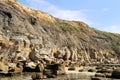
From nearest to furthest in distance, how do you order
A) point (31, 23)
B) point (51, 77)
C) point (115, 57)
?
point (51, 77)
point (31, 23)
point (115, 57)

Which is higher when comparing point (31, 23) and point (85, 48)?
point (31, 23)

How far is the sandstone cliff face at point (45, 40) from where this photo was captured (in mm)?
91750

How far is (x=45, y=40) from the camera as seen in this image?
115 metres

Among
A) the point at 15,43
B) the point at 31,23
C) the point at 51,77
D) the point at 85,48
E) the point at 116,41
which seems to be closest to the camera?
the point at 51,77

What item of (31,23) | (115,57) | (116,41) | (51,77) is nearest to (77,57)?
(31,23)

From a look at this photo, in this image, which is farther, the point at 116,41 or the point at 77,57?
the point at 116,41

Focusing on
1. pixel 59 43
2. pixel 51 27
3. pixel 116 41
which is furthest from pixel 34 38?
pixel 116 41

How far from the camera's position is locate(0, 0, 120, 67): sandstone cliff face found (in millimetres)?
91750

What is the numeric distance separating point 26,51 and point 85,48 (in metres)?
56.1

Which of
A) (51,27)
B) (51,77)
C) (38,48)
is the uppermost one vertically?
(51,27)

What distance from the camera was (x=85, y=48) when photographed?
144125 mm

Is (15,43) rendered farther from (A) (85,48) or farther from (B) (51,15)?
(B) (51,15)

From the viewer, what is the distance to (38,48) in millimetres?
101875

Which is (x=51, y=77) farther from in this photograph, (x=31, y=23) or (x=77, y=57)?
(x=77, y=57)
